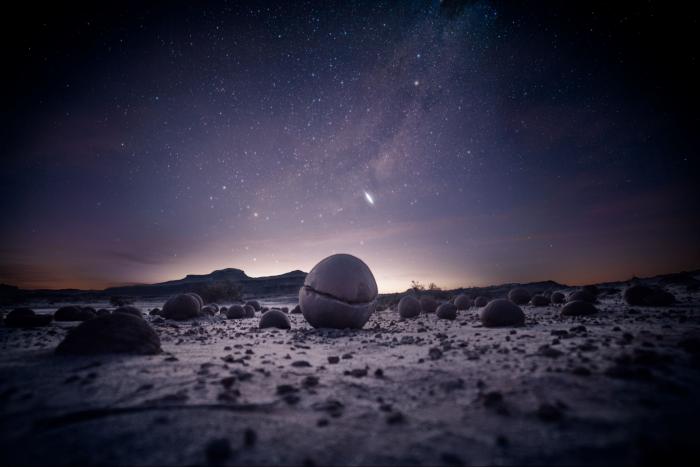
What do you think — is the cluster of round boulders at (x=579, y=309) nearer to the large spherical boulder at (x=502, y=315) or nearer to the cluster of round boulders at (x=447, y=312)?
the large spherical boulder at (x=502, y=315)

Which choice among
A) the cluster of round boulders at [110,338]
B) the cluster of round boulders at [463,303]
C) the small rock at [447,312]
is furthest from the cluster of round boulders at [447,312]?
the cluster of round boulders at [110,338]

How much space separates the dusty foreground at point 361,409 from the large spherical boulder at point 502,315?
329cm

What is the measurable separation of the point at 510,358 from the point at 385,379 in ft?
5.70

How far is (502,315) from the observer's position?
757 centimetres

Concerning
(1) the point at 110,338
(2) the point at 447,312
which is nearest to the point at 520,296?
(2) the point at 447,312

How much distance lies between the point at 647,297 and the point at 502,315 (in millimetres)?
Result: 6277

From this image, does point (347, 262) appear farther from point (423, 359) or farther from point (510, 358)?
point (510, 358)

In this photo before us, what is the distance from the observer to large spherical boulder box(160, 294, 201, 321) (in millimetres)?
11281

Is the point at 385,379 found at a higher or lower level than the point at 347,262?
lower

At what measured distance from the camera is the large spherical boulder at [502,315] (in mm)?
7512

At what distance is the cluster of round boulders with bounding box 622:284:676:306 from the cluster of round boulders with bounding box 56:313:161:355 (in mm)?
13353

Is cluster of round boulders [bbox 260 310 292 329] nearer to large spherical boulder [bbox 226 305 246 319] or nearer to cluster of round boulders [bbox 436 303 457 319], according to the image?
large spherical boulder [bbox 226 305 246 319]

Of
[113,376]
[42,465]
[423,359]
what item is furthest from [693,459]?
[113,376]

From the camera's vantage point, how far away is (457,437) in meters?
2.16
